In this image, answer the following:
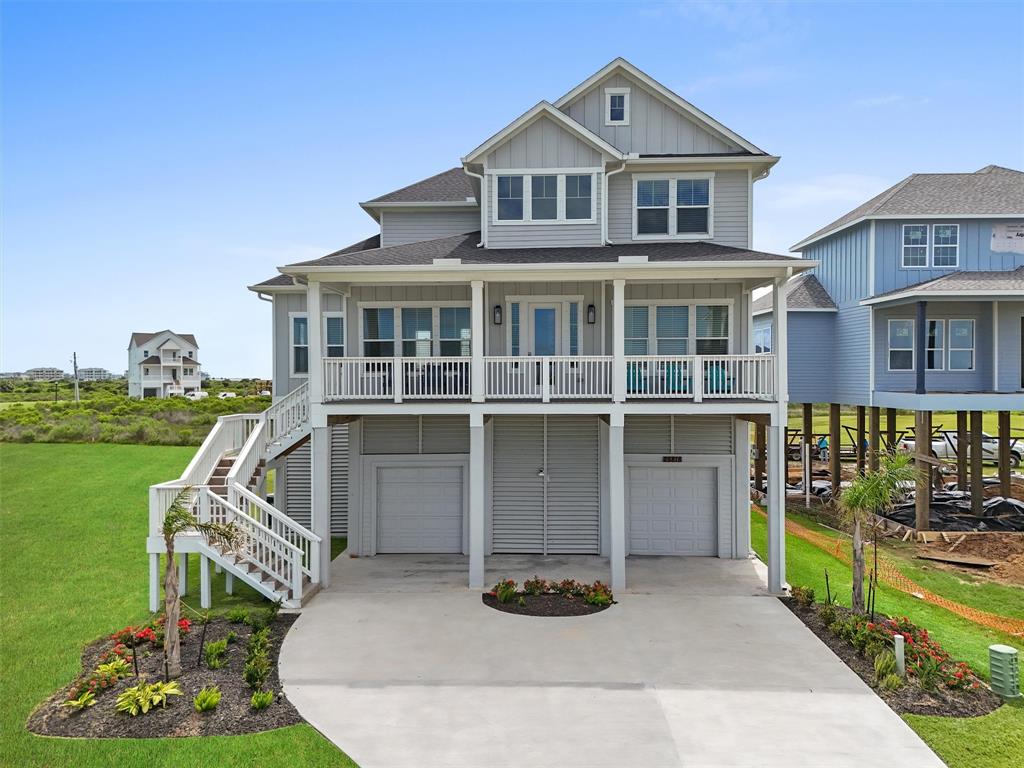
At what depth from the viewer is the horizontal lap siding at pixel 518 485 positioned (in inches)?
607

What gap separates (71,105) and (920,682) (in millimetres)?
24079

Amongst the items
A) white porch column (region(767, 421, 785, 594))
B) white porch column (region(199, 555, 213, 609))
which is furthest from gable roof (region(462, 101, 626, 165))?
white porch column (region(199, 555, 213, 609))

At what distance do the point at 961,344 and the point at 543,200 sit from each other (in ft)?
44.4

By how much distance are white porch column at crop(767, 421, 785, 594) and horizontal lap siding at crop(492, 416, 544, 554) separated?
5.15 m

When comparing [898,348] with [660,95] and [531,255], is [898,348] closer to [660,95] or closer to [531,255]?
[660,95]

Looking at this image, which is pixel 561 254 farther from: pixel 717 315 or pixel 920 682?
pixel 920 682

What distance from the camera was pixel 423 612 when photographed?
11.5 metres

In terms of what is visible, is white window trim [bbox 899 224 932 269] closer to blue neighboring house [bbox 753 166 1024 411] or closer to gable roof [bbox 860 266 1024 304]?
blue neighboring house [bbox 753 166 1024 411]

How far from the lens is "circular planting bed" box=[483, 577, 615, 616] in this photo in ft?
37.9

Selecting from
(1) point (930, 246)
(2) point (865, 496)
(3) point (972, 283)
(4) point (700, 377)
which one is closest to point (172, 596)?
(4) point (700, 377)

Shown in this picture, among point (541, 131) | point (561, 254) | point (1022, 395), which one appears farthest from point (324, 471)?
point (1022, 395)

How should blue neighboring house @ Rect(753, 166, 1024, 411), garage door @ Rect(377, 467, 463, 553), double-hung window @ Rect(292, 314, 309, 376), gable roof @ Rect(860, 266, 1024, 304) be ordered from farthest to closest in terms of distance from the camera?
1. blue neighboring house @ Rect(753, 166, 1024, 411)
2. gable roof @ Rect(860, 266, 1024, 304)
3. double-hung window @ Rect(292, 314, 309, 376)
4. garage door @ Rect(377, 467, 463, 553)

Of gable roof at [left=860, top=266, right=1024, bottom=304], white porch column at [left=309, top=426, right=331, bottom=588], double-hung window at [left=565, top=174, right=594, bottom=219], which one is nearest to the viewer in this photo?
white porch column at [left=309, top=426, right=331, bottom=588]

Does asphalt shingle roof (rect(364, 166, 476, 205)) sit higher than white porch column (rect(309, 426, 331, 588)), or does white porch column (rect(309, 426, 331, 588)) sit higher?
asphalt shingle roof (rect(364, 166, 476, 205))
